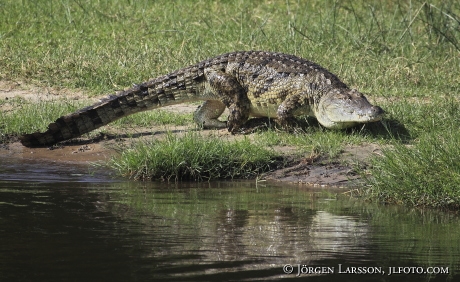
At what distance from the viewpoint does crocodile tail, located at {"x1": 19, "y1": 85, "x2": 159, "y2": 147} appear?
8.60m

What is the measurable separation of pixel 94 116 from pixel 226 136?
1.27 meters

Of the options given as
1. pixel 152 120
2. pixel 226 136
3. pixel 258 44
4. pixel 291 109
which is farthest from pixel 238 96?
pixel 258 44

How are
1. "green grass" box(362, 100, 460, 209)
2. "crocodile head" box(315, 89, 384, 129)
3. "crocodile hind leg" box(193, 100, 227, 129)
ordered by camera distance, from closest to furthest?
1. "green grass" box(362, 100, 460, 209)
2. "crocodile head" box(315, 89, 384, 129)
3. "crocodile hind leg" box(193, 100, 227, 129)

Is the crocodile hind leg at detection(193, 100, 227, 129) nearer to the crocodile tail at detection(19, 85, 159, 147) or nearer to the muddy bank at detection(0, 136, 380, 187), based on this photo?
the crocodile tail at detection(19, 85, 159, 147)

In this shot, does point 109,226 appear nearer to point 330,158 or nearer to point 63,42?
point 330,158

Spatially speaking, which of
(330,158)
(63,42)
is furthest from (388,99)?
(63,42)

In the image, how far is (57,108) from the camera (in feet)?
31.0

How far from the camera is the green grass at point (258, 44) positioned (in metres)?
9.16

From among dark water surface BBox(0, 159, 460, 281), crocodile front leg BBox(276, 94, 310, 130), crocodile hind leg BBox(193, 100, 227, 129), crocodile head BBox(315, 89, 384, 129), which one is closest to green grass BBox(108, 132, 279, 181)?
dark water surface BBox(0, 159, 460, 281)

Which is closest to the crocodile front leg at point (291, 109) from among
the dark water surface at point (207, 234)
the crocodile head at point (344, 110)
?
the crocodile head at point (344, 110)

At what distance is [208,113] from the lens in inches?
362

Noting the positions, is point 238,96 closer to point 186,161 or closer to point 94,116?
point 94,116

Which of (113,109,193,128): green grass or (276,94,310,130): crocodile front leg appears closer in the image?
(276,94,310,130): crocodile front leg

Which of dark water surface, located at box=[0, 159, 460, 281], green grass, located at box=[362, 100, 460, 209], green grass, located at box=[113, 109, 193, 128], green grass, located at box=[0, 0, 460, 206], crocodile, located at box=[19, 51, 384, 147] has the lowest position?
dark water surface, located at box=[0, 159, 460, 281]
